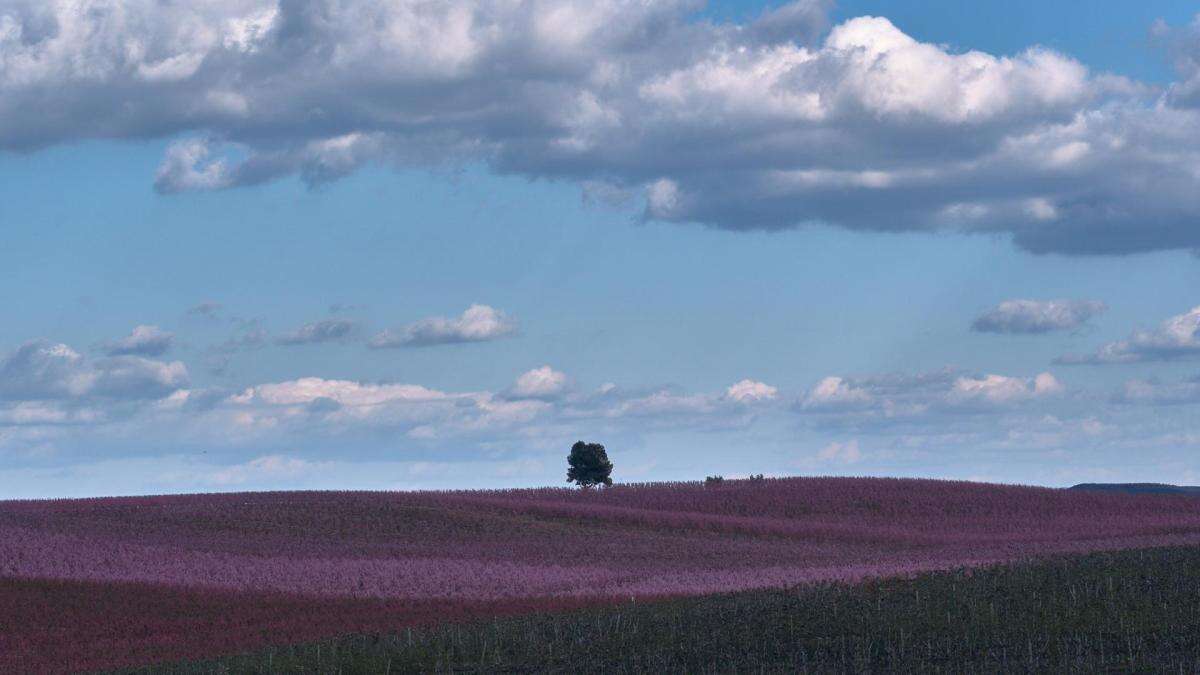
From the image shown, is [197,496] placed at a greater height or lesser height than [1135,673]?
greater

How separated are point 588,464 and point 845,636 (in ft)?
186

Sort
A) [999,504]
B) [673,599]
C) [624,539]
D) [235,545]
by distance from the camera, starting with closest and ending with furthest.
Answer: [673,599] < [235,545] < [624,539] < [999,504]

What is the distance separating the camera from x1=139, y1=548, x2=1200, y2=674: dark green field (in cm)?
2005

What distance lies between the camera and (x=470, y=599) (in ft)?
107

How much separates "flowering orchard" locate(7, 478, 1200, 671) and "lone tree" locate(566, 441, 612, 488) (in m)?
10.2

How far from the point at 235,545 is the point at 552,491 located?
2525 cm

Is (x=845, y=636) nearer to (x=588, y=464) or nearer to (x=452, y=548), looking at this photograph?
(x=452, y=548)

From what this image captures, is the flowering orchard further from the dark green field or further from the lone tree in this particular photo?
the lone tree

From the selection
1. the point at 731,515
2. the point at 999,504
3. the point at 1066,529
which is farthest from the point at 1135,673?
the point at 999,504

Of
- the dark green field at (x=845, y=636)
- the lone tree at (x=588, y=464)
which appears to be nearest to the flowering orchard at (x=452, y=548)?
the dark green field at (x=845, y=636)

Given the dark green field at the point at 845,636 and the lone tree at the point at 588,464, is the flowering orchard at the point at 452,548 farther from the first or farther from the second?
the lone tree at the point at 588,464

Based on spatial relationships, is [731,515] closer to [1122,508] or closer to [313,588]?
[1122,508]

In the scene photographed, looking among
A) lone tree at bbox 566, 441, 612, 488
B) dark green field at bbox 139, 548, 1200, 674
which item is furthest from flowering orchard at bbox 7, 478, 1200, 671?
lone tree at bbox 566, 441, 612, 488

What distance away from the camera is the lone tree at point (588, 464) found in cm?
7869
